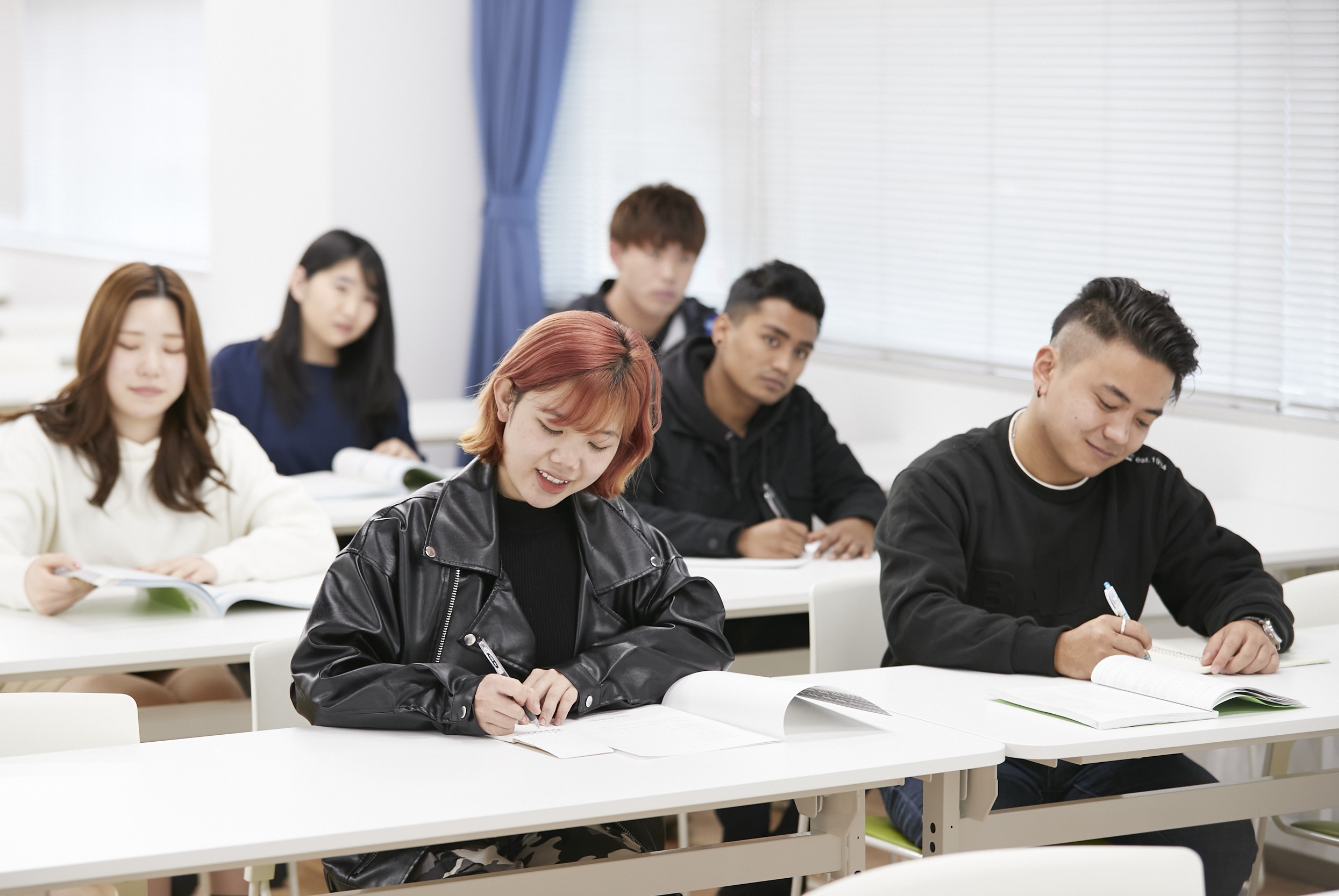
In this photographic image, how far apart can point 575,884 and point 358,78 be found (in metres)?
4.36

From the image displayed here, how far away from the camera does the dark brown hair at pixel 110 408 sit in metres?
2.71

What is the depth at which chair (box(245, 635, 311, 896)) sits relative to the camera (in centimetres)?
204

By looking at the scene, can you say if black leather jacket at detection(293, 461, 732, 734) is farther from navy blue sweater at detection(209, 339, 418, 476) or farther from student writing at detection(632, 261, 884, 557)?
navy blue sweater at detection(209, 339, 418, 476)

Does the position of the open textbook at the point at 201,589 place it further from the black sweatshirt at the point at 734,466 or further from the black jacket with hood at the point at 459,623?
the black sweatshirt at the point at 734,466

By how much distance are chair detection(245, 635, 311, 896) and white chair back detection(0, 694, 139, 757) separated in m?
0.20

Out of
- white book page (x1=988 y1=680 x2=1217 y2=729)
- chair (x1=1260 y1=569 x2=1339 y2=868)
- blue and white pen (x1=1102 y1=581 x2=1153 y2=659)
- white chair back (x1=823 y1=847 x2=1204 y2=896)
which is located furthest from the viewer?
chair (x1=1260 y1=569 x2=1339 y2=868)

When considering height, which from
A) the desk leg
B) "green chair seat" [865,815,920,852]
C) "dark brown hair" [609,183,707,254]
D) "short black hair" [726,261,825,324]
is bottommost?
"green chair seat" [865,815,920,852]

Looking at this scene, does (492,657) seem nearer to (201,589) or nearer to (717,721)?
(717,721)

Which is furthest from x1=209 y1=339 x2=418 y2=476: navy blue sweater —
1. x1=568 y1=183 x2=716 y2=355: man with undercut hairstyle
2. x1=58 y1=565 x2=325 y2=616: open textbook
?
x1=58 y1=565 x2=325 y2=616: open textbook

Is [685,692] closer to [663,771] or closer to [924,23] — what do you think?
[663,771]

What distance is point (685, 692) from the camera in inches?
76.1

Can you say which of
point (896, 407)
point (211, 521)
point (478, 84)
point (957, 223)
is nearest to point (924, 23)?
point (957, 223)

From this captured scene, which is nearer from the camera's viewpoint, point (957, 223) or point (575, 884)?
point (575, 884)

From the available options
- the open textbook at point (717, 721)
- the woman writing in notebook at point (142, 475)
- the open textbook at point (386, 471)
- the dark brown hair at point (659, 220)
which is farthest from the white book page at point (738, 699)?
the dark brown hair at point (659, 220)
